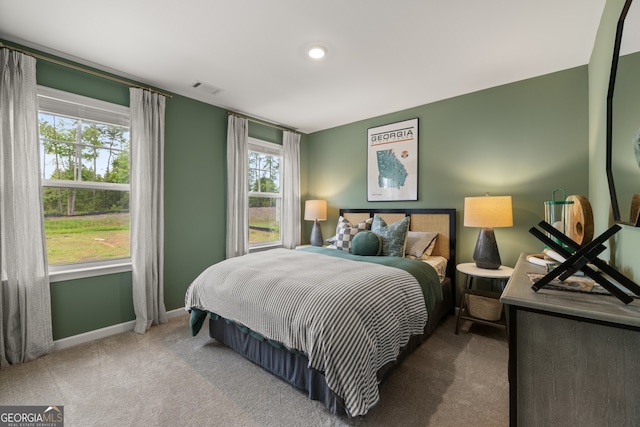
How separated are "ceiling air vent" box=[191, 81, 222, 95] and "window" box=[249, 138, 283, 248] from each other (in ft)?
2.97

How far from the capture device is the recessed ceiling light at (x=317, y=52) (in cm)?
228

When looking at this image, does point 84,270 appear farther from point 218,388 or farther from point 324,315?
point 324,315

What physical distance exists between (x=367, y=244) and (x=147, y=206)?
2376mm

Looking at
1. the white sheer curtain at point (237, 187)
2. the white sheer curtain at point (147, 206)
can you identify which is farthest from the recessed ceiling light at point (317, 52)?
the white sheer curtain at point (147, 206)

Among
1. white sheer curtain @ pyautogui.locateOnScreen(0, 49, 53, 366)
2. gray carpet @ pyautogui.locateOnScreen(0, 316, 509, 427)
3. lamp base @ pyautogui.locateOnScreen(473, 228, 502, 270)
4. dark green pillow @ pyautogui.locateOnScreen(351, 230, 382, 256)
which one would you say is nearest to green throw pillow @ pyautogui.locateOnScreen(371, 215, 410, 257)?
dark green pillow @ pyautogui.locateOnScreen(351, 230, 382, 256)

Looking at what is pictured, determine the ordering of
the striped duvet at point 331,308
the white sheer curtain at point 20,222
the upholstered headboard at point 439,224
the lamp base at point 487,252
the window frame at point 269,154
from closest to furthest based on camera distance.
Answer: the striped duvet at point 331,308
the white sheer curtain at point 20,222
the lamp base at point 487,252
the upholstered headboard at point 439,224
the window frame at point 269,154

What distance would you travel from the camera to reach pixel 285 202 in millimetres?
4457

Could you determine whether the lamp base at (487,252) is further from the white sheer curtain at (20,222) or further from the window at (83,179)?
the white sheer curtain at (20,222)

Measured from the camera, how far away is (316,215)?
428 centimetres

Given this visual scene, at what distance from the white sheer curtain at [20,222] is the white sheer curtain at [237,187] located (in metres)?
1.77

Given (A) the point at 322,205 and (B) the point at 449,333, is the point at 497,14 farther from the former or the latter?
(A) the point at 322,205

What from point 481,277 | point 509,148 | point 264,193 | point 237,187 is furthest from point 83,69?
point 509,148

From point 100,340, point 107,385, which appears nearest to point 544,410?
point 107,385

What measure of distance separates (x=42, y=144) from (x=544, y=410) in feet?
12.7
